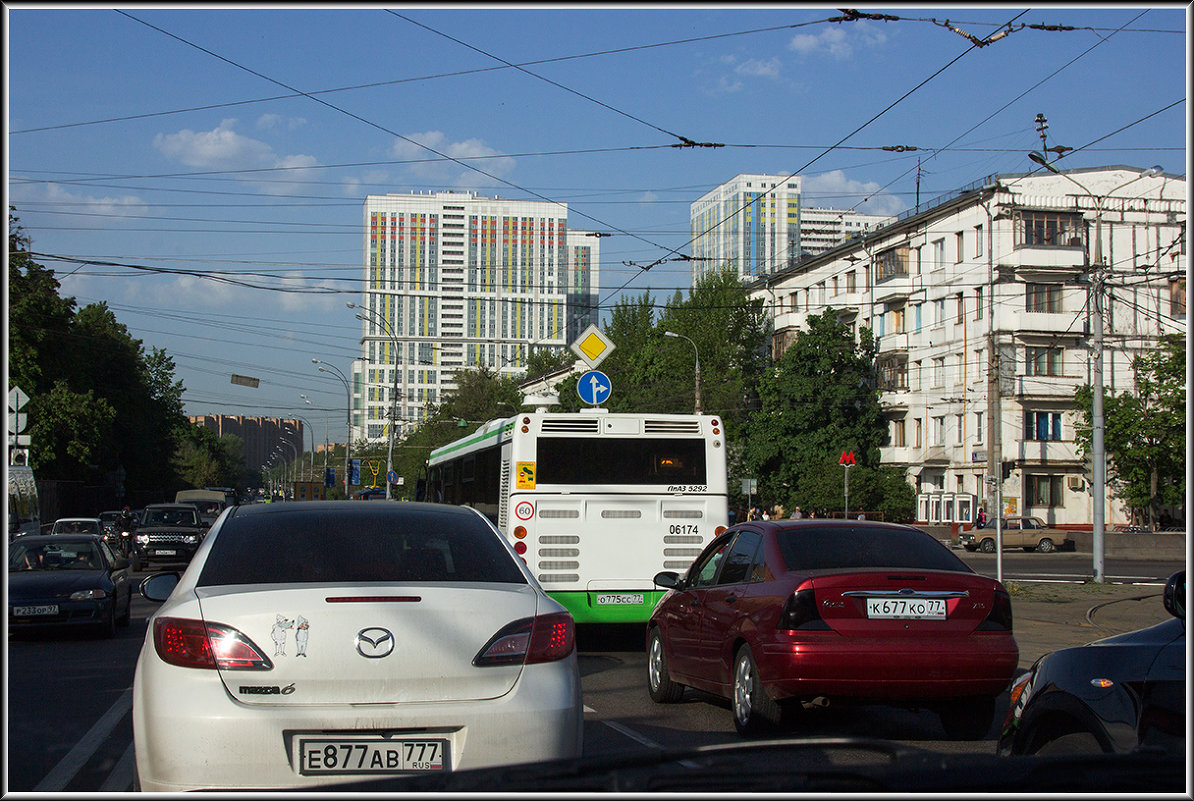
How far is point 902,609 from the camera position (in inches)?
291

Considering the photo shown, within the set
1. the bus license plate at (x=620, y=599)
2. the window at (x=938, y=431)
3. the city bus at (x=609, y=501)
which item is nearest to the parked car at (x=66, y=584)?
the city bus at (x=609, y=501)

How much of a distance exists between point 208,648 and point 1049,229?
57.3 m

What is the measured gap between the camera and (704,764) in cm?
338

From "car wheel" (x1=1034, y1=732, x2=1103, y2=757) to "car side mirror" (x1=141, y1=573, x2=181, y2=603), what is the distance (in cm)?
419

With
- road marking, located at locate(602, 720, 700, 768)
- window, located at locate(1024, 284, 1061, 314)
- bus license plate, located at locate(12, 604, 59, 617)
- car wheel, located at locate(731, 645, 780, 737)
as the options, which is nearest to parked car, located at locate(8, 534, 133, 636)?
bus license plate, located at locate(12, 604, 59, 617)

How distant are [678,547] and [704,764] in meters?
10.7

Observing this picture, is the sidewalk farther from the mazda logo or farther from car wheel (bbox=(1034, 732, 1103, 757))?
the mazda logo

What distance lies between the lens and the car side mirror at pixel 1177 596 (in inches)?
172

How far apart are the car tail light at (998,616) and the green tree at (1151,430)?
44.9 metres

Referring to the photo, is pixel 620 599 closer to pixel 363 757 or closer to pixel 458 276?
pixel 363 757

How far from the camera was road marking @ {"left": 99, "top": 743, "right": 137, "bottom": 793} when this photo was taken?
19.8 ft

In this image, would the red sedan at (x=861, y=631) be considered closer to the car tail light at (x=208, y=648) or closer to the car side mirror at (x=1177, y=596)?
the car side mirror at (x=1177, y=596)

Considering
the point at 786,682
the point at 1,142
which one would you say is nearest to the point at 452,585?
the point at 786,682

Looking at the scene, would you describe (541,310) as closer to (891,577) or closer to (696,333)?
(696,333)
